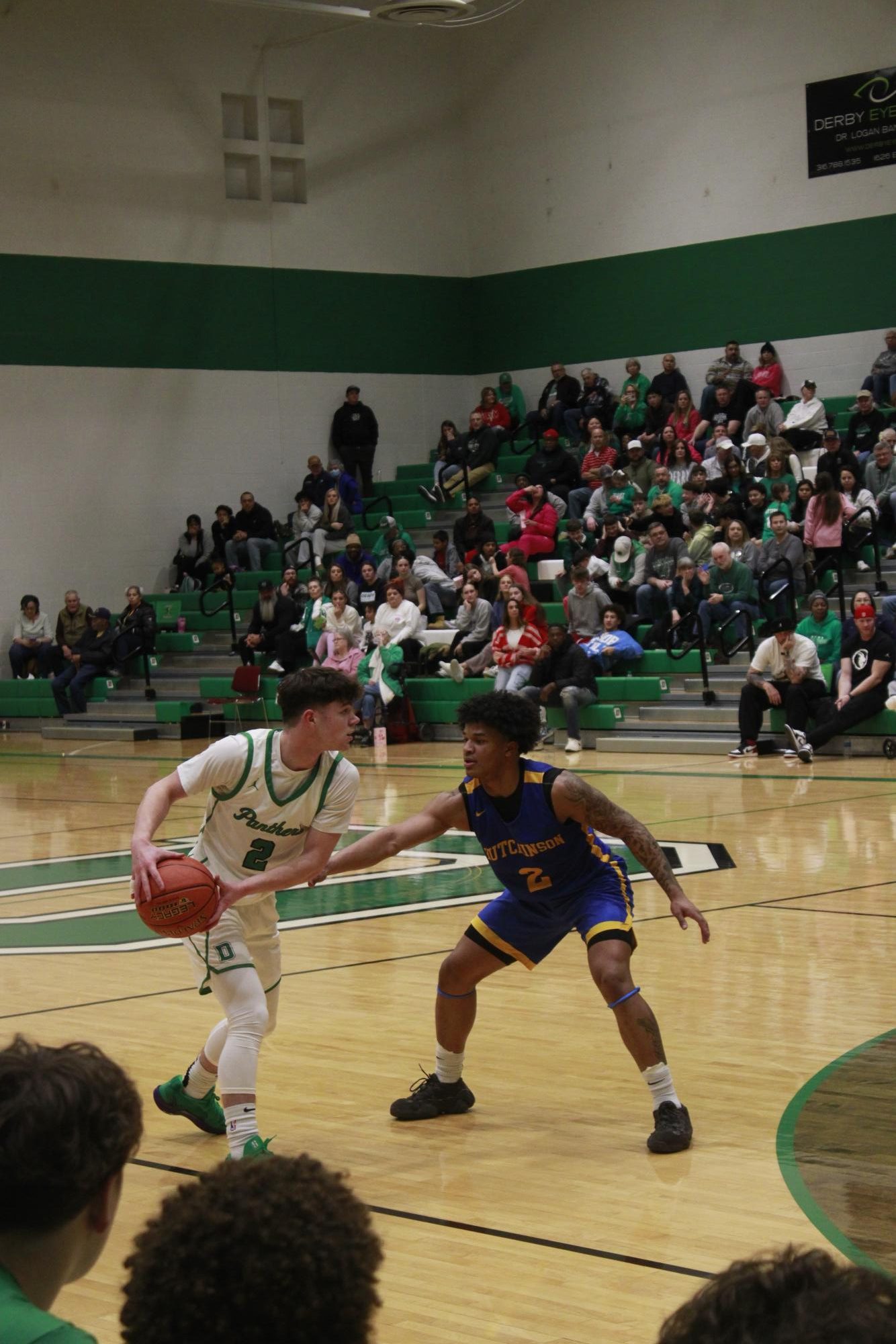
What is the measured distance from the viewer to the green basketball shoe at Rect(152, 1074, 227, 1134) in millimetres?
5449

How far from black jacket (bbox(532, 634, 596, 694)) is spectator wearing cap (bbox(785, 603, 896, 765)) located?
2746 mm

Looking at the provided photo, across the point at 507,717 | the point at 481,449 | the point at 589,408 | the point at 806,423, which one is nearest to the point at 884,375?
the point at 806,423

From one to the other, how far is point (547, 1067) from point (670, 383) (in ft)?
62.9

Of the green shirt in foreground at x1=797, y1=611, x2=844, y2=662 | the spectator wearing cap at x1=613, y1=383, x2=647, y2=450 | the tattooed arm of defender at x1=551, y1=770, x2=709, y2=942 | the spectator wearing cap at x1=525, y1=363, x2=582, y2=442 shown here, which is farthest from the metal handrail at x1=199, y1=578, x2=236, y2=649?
the tattooed arm of defender at x1=551, y1=770, x2=709, y2=942

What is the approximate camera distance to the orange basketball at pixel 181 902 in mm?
4836

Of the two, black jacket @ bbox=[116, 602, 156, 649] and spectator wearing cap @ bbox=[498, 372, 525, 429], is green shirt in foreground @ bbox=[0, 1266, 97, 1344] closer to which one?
black jacket @ bbox=[116, 602, 156, 649]

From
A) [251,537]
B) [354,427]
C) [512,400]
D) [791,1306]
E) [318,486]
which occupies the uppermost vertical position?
[512,400]

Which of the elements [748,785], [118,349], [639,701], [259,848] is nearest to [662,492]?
[639,701]

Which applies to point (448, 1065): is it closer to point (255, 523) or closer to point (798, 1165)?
point (798, 1165)

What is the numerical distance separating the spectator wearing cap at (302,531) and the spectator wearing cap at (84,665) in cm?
266

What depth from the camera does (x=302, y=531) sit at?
25219 millimetres

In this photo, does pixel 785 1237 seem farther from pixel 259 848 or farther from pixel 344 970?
pixel 344 970

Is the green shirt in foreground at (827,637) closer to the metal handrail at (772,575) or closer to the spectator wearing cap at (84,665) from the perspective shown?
the metal handrail at (772,575)

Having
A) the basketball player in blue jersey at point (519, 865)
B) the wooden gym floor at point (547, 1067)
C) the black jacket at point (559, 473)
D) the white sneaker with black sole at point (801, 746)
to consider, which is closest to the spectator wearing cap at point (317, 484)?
the black jacket at point (559, 473)
